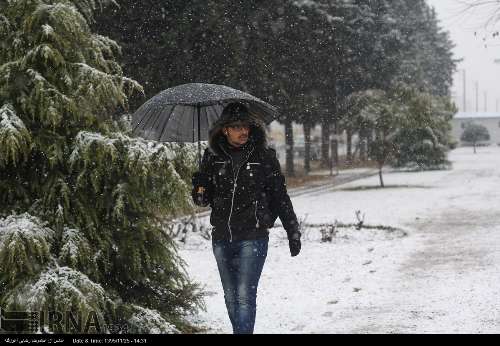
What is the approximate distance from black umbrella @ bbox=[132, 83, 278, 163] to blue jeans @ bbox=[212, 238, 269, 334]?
47.1 inches

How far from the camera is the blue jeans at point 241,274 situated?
180 inches

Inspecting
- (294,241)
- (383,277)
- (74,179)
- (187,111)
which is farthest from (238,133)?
(383,277)

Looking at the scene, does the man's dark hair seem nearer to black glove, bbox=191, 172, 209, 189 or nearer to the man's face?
the man's face

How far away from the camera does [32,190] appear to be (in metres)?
5.46

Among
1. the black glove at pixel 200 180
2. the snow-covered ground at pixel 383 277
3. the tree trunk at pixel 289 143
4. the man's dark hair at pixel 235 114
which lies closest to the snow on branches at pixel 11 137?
the black glove at pixel 200 180

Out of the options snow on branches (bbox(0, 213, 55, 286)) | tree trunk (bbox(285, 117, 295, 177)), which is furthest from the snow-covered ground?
tree trunk (bbox(285, 117, 295, 177))

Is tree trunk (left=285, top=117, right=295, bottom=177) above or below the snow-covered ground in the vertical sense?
above

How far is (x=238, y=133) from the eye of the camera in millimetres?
4602

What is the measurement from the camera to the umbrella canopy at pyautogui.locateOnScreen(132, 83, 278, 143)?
5242mm

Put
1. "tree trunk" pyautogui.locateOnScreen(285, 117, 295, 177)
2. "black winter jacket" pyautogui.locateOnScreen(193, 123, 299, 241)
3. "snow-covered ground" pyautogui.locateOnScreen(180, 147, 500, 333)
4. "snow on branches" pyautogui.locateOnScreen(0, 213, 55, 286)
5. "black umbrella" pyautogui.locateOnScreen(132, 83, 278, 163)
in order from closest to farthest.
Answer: "black winter jacket" pyautogui.locateOnScreen(193, 123, 299, 241)
"snow on branches" pyautogui.locateOnScreen(0, 213, 55, 286)
"black umbrella" pyautogui.locateOnScreen(132, 83, 278, 163)
"snow-covered ground" pyautogui.locateOnScreen(180, 147, 500, 333)
"tree trunk" pyautogui.locateOnScreen(285, 117, 295, 177)

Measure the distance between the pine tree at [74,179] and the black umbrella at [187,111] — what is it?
0.58 ft

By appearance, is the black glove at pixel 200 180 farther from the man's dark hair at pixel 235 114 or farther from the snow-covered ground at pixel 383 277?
the snow-covered ground at pixel 383 277

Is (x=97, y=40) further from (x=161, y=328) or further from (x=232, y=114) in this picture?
(x=161, y=328)

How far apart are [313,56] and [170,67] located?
7195 mm
